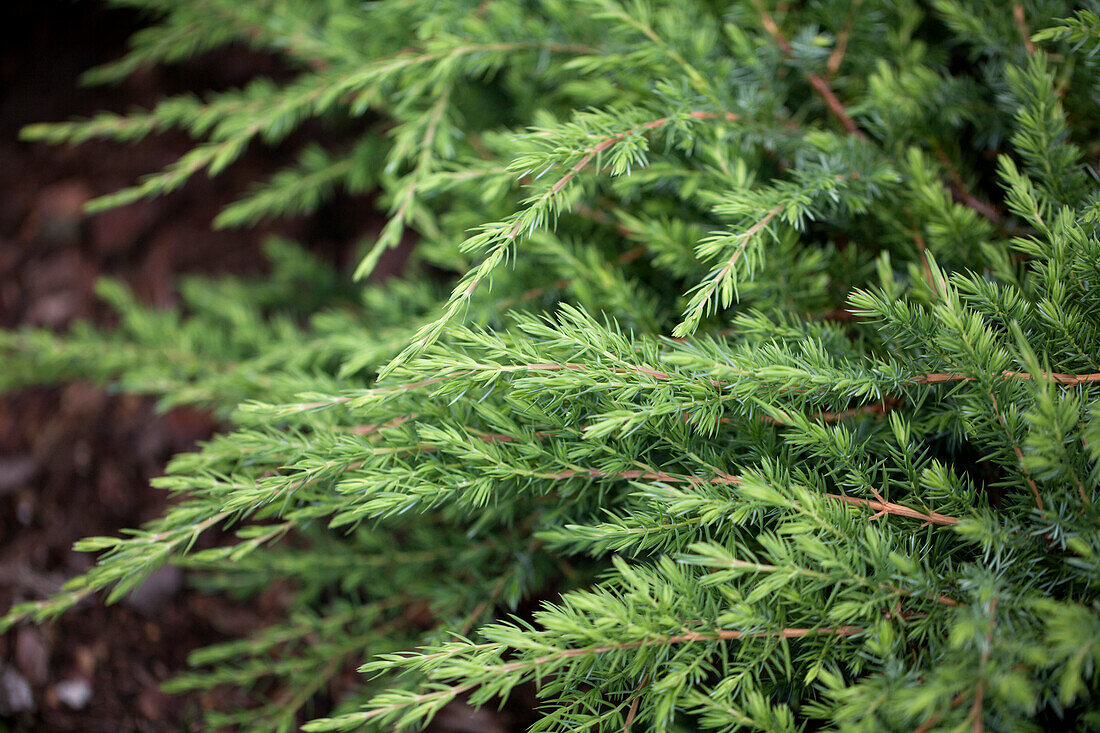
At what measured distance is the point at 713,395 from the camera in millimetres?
743

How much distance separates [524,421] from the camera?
0.86 metres

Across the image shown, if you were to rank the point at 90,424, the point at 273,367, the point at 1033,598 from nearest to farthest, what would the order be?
the point at 1033,598 → the point at 273,367 → the point at 90,424

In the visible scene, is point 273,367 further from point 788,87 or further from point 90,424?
point 788,87

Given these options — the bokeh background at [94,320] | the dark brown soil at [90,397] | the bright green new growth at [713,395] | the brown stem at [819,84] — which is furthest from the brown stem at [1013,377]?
the dark brown soil at [90,397]

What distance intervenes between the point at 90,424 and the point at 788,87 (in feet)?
6.02

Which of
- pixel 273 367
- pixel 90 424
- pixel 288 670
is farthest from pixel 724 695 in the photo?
pixel 90 424

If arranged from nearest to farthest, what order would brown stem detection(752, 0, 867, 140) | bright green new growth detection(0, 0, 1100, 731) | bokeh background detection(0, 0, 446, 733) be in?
bright green new growth detection(0, 0, 1100, 731) < brown stem detection(752, 0, 867, 140) < bokeh background detection(0, 0, 446, 733)

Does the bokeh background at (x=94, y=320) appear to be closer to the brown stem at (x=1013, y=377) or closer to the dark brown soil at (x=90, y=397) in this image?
the dark brown soil at (x=90, y=397)

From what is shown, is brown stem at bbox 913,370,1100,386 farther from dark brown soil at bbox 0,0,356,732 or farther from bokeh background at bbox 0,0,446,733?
dark brown soil at bbox 0,0,356,732

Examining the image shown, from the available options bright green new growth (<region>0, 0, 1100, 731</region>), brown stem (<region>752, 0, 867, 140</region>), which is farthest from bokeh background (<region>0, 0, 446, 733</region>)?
brown stem (<region>752, 0, 867, 140</region>)

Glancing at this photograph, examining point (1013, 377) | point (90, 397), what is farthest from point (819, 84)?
point (90, 397)

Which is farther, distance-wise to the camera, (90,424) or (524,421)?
(90,424)

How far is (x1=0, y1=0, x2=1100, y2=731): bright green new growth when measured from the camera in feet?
2.24

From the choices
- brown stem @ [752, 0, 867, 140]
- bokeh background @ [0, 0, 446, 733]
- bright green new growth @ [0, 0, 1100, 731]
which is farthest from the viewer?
bokeh background @ [0, 0, 446, 733]
